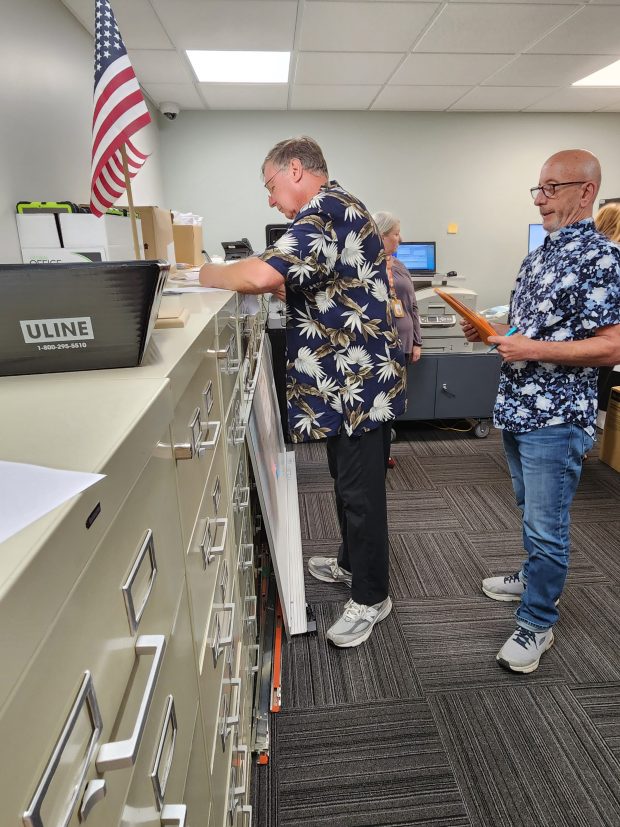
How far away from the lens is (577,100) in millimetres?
3969

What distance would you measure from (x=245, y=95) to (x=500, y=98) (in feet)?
6.47

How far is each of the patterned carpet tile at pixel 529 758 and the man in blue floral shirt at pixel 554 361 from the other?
0.42 feet

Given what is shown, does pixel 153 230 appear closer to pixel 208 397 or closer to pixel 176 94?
pixel 208 397

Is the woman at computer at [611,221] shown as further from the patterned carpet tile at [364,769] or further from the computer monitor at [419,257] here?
the computer monitor at [419,257]

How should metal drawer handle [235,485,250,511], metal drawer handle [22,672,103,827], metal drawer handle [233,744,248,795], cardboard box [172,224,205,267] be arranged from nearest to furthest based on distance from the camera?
metal drawer handle [22,672,103,827] → metal drawer handle [233,744,248,795] → metal drawer handle [235,485,250,511] → cardboard box [172,224,205,267]

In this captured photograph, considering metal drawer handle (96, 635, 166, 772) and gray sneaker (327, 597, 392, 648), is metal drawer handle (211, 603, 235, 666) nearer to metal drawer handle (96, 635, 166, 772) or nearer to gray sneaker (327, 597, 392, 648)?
metal drawer handle (96, 635, 166, 772)

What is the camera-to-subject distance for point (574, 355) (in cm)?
122

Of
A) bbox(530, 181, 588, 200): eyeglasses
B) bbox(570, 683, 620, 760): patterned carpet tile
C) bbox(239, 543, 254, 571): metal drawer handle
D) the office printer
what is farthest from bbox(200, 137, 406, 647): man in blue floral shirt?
the office printer

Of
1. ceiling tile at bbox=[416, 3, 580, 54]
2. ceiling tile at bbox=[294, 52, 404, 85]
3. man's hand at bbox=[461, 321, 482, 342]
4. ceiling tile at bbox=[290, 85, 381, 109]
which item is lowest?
man's hand at bbox=[461, 321, 482, 342]

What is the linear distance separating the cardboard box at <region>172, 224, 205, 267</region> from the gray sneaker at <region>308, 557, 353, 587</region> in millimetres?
1380

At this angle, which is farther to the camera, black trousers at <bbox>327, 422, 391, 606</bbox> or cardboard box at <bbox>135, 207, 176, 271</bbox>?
cardboard box at <bbox>135, 207, 176, 271</bbox>

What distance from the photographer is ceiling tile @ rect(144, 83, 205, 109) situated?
345cm

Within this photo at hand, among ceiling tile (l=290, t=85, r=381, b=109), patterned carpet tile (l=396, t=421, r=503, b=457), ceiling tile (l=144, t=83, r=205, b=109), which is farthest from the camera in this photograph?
ceiling tile (l=290, t=85, r=381, b=109)

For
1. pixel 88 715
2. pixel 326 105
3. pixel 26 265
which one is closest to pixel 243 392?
pixel 26 265
